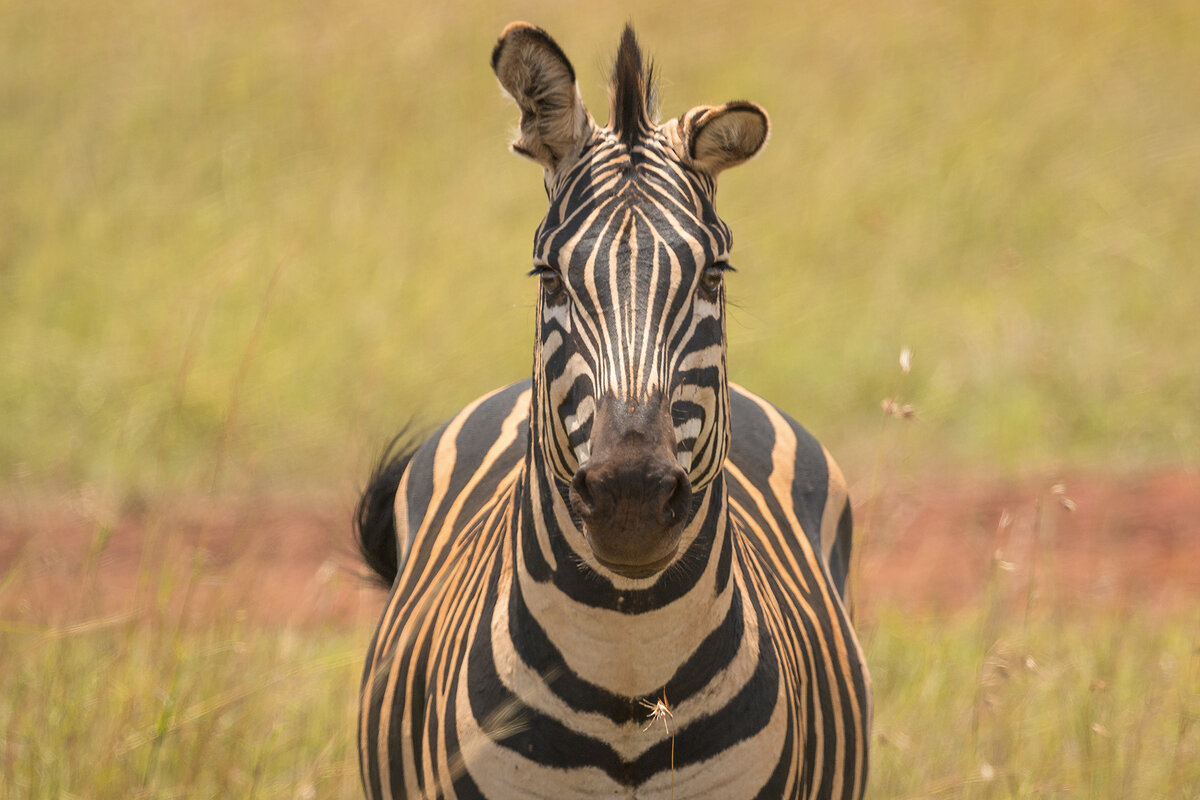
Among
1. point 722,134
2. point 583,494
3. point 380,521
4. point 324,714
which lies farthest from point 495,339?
point 583,494

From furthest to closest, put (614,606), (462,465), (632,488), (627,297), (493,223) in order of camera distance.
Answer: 1. (493,223)
2. (462,465)
3. (614,606)
4. (627,297)
5. (632,488)

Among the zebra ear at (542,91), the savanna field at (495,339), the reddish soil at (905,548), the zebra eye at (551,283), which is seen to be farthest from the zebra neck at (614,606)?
the reddish soil at (905,548)

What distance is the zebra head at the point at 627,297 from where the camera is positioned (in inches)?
88.7

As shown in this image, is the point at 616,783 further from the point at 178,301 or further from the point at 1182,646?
the point at 178,301

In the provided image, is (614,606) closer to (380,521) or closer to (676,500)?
(676,500)

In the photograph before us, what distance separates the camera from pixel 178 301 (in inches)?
403

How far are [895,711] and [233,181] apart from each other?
9314 millimetres

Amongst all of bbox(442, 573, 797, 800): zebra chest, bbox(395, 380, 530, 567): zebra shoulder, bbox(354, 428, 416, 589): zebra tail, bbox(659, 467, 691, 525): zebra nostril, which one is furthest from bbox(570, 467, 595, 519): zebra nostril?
bbox(354, 428, 416, 589): zebra tail

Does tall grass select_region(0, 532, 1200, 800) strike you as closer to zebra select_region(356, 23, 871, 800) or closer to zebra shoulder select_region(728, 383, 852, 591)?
zebra shoulder select_region(728, 383, 852, 591)

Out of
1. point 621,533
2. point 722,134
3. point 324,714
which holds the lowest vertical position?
point 324,714

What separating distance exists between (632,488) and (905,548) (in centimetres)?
584

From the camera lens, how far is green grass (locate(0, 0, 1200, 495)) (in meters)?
9.73

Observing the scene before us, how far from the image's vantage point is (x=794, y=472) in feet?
13.1

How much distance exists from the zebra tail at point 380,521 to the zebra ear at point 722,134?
1893 millimetres
